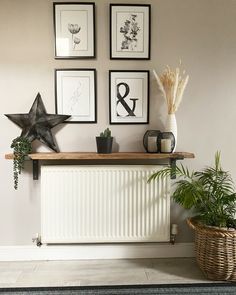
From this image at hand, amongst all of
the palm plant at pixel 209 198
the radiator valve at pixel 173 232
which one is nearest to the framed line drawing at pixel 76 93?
the palm plant at pixel 209 198

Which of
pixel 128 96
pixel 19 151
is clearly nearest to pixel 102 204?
pixel 19 151

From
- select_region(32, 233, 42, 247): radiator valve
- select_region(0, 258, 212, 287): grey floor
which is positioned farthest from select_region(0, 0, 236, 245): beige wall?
select_region(0, 258, 212, 287): grey floor

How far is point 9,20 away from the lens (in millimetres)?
2035

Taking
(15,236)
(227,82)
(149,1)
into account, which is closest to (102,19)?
(149,1)

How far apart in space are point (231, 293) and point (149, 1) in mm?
2181

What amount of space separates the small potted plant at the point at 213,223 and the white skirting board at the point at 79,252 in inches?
17.1

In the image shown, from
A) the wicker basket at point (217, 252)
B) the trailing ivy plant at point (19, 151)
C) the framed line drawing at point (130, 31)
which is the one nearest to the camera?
the wicker basket at point (217, 252)

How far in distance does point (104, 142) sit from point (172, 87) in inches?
25.9

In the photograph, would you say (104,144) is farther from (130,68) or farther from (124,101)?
(130,68)

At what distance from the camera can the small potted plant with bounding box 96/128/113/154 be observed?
195cm

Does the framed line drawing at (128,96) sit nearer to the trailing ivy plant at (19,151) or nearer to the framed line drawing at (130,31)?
the framed line drawing at (130,31)

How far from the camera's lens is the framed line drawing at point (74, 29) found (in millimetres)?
2025

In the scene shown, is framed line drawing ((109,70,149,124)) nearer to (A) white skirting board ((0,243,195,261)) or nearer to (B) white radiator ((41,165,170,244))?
(B) white radiator ((41,165,170,244))

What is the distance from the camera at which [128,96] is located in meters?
2.10
